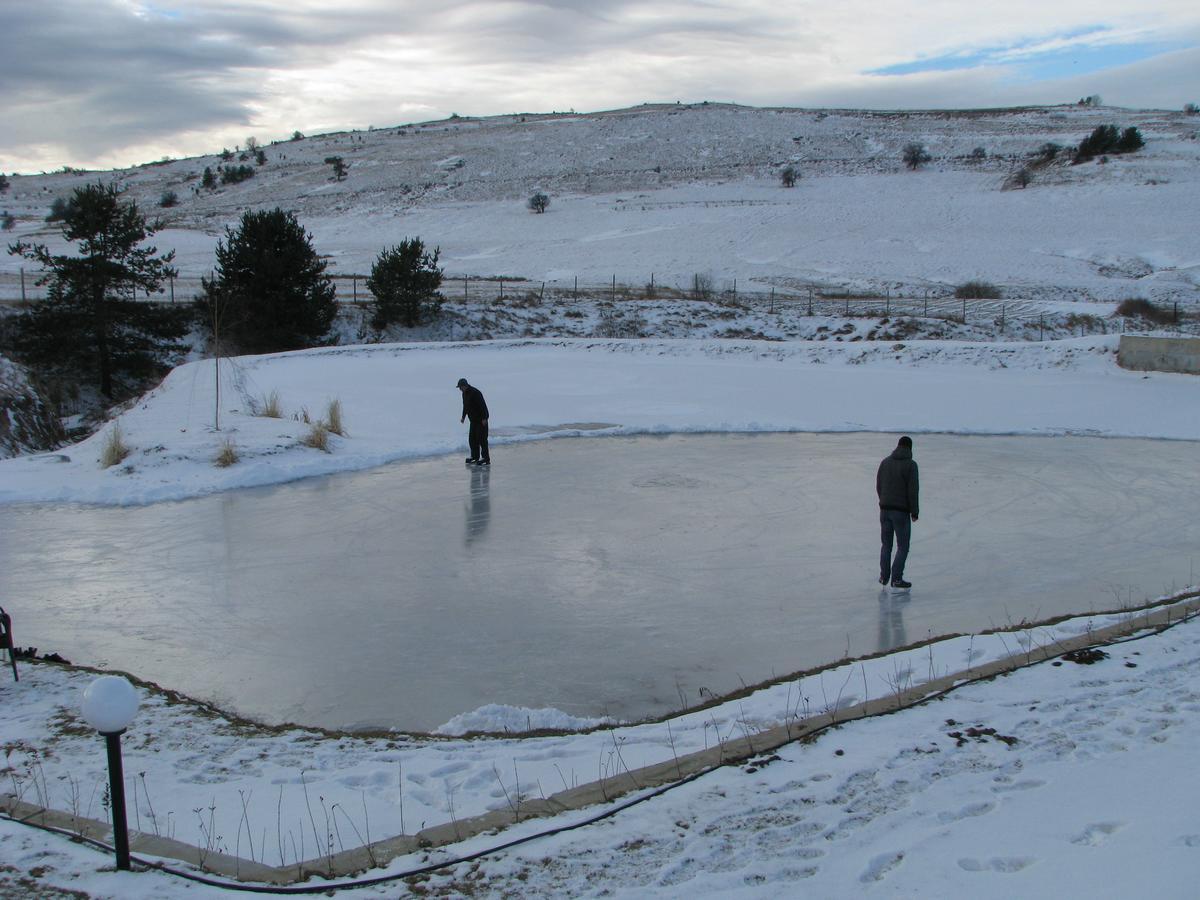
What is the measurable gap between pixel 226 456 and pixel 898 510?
9.70 metres

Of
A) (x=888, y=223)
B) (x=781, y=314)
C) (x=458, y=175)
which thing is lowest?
(x=781, y=314)

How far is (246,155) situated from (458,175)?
37.0 meters

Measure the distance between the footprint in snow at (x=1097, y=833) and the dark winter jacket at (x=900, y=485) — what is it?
16.0ft

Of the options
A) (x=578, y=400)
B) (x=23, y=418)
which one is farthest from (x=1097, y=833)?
(x=23, y=418)

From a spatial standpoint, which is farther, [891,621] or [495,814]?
[891,621]

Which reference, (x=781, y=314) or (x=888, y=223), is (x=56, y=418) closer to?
(x=781, y=314)

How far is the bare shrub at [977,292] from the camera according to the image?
130 feet

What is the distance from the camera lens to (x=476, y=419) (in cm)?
1477

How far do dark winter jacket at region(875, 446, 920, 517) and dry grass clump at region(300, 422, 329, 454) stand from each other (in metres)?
9.45

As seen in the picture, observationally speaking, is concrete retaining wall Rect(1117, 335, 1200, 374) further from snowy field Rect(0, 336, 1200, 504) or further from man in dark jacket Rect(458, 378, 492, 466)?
man in dark jacket Rect(458, 378, 492, 466)

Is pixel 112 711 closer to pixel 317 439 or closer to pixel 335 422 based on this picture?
pixel 317 439

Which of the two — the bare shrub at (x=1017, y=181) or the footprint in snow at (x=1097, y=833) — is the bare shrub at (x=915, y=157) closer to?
the bare shrub at (x=1017, y=181)

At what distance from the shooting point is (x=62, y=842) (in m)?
4.37

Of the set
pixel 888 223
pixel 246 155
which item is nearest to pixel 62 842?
pixel 888 223
